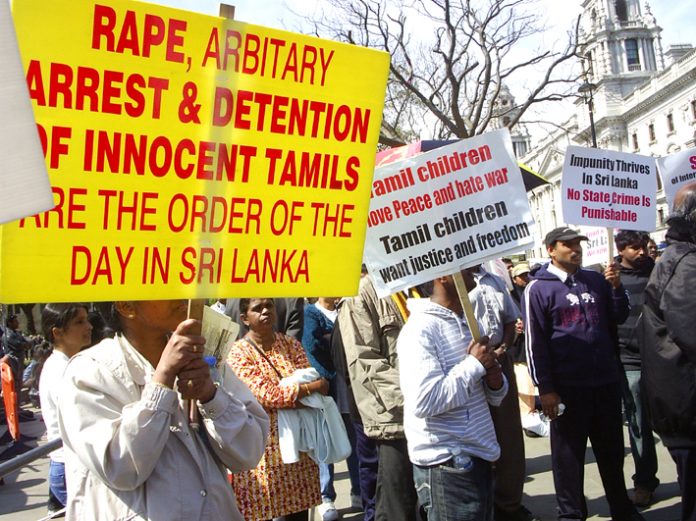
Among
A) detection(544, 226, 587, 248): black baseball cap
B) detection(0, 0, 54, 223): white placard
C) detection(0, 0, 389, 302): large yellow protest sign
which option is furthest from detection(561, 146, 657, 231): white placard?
detection(0, 0, 54, 223): white placard

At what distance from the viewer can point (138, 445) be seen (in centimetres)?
192

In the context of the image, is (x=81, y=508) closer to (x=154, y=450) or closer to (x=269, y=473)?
(x=154, y=450)

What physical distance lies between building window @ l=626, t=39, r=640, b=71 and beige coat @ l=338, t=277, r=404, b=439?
90.7 metres

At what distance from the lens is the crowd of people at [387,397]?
2.04 m

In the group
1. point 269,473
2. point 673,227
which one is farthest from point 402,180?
point 269,473

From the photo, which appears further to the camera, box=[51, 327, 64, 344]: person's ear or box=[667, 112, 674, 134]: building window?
box=[667, 112, 674, 134]: building window

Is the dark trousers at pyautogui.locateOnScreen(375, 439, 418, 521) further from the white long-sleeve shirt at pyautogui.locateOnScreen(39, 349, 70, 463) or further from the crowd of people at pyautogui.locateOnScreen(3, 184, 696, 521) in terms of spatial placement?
the white long-sleeve shirt at pyautogui.locateOnScreen(39, 349, 70, 463)

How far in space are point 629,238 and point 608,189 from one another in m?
0.90

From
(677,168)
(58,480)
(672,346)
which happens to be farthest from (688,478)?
(58,480)

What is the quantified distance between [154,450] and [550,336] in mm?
3366

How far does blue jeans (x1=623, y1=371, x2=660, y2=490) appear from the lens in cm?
523

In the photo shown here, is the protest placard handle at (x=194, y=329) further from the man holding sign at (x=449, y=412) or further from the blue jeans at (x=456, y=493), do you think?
the blue jeans at (x=456, y=493)

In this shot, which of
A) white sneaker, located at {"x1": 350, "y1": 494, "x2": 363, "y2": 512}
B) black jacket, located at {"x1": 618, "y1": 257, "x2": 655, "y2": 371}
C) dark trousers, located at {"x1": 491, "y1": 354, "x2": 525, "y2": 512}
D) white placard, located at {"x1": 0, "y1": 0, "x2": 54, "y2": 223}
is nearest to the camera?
white placard, located at {"x1": 0, "y1": 0, "x2": 54, "y2": 223}

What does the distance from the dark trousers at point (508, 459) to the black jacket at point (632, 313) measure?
1.46 meters
